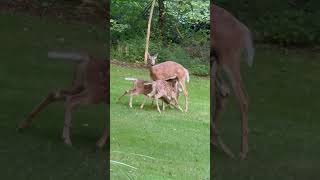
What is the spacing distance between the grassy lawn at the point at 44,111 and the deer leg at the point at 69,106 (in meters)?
0.02

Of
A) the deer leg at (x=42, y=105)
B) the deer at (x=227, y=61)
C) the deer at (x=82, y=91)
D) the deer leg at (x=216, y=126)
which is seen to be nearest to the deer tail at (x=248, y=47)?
the deer at (x=227, y=61)

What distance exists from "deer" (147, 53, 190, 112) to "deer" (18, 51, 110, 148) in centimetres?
24

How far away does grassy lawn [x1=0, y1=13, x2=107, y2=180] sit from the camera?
2328 mm

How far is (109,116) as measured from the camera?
2.45 meters

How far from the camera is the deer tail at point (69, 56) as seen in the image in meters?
2.40

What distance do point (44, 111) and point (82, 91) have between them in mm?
205

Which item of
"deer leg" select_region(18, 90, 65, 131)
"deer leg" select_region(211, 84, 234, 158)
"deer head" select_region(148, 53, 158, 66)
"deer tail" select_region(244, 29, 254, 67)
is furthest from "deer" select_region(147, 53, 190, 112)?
"deer leg" select_region(18, 90, 65, 131)

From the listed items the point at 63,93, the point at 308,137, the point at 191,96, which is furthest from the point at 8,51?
the point at 308,137

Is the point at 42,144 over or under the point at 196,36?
under

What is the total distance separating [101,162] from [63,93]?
346mm

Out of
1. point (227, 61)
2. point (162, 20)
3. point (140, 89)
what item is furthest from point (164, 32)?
point (227, 61)

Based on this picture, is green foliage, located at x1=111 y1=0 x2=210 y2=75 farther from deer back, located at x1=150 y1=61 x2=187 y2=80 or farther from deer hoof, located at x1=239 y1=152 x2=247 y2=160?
deer hoof, located at x1=239 y1=152 x2=247 y2=160

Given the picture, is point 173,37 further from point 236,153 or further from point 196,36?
point 236,153

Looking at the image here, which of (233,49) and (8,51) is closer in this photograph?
(233,49)
